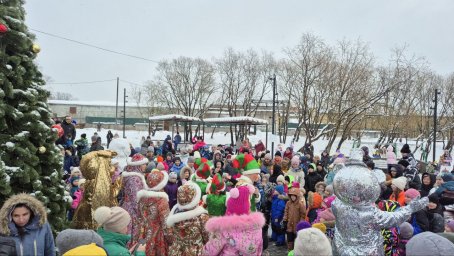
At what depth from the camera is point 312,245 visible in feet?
10.6

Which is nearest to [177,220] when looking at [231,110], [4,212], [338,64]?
[4,212]

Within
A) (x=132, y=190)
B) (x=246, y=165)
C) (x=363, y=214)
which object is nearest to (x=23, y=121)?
(x=132, y=190)

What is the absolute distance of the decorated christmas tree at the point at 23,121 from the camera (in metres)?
5.59

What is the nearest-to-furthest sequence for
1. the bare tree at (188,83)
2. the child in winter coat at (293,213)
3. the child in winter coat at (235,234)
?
the child in winter coat at (235,234), the child in winter coat at (293,213), the bare tree at (188,83)

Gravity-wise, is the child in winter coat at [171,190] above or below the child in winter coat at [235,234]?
below

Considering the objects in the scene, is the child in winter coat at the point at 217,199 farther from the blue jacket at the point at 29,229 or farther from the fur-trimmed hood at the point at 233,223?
the blue jacket at the point at 29,229

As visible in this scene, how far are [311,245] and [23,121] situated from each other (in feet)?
14.8

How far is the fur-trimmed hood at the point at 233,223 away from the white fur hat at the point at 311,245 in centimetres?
101

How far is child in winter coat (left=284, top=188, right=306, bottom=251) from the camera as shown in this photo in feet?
26.6

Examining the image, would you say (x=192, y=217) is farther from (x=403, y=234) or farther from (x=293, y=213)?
(x=293, y=213)

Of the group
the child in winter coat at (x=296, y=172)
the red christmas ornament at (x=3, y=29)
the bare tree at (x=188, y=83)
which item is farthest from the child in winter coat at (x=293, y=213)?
the bare tree at (x=188, y=83)

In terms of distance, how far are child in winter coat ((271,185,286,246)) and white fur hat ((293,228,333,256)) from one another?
5669 millimetres

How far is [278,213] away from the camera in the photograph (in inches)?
357

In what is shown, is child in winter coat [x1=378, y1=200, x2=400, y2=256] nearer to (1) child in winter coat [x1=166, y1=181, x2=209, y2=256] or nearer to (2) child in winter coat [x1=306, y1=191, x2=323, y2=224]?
(1) child in winter coat [x1=166, y1=181, x2=209, y2=256]
